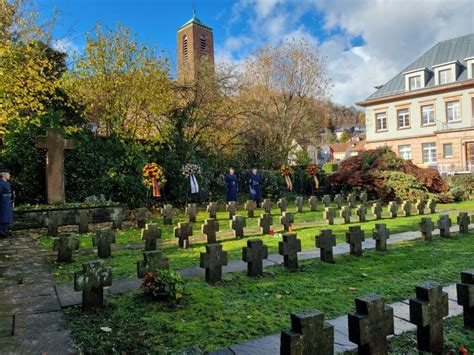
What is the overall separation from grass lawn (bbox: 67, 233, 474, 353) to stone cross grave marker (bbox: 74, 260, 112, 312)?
12 centimetres

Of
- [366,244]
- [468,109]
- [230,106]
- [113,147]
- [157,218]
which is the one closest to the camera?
[366,244]

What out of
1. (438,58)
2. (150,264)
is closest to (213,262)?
(150,264)

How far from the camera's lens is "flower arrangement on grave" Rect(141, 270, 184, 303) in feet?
14.0

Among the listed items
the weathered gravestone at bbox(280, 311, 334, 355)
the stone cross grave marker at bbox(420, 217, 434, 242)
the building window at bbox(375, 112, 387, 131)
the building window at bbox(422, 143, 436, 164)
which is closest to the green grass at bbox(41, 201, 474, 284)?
the stone cross grave marker at bbox(420, 217, 434, 242)

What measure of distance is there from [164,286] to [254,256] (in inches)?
61.1

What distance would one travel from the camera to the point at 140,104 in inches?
598

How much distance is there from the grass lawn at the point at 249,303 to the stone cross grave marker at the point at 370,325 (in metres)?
0.93

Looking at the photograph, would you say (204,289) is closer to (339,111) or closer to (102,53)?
(102,53)

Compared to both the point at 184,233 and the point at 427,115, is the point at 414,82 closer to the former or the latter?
the point at 427,115

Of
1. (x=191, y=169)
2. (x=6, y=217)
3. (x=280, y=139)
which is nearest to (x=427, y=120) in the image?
(x=280, y=139)

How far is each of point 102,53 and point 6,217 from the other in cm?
787

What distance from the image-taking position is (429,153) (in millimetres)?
36250

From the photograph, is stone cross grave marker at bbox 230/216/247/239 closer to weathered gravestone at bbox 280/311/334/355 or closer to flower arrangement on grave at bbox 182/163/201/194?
weathered gravestone at bbox 280/311/334/355

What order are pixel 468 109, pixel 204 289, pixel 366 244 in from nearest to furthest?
1. pixel 204 289
2. pixel 366 244
3. pixel 468 109
